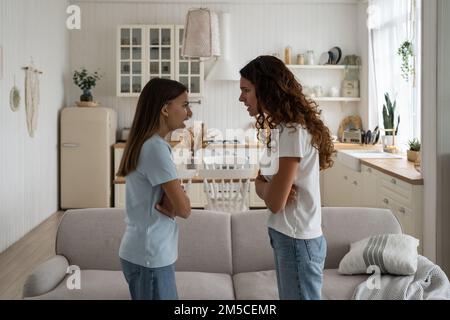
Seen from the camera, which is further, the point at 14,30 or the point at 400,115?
the point at 400,115

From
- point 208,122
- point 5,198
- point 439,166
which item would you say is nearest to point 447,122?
point 439,166

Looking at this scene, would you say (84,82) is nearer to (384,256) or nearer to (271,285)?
(271,285)

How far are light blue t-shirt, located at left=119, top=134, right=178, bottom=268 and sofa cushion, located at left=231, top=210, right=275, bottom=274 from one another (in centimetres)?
131

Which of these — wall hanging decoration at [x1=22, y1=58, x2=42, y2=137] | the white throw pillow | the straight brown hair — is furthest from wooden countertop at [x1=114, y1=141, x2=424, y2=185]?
the straight brown hair

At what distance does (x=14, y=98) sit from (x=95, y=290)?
10.2ft

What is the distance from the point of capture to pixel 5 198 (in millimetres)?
4801

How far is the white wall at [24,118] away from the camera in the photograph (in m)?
4.82

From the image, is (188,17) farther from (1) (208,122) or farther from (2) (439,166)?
(1) (208,122)

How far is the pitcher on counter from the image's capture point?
155cm

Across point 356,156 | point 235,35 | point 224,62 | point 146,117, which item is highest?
point 235,35

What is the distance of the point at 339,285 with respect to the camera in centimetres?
257

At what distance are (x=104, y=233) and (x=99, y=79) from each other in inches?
195

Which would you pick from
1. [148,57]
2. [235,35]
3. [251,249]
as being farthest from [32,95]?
[251,249]

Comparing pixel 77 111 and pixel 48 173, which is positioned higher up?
pixel 77 111
